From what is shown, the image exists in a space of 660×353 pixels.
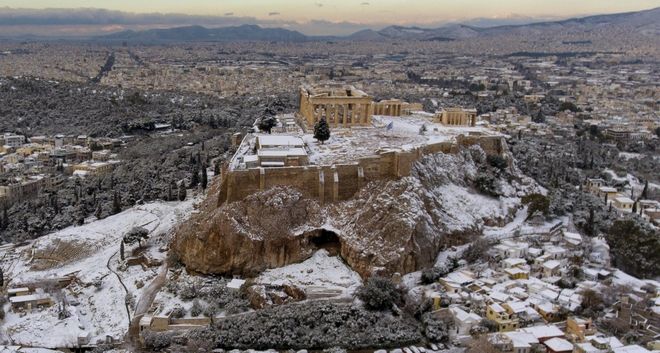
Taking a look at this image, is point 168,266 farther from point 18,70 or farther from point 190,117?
point 18,70

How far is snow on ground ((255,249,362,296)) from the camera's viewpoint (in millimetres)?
32438

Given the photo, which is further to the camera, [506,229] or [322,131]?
[322,131]

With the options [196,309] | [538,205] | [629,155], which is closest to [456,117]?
[538,205]

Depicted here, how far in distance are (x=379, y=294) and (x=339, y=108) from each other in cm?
1983

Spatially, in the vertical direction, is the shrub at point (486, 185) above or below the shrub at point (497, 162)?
below

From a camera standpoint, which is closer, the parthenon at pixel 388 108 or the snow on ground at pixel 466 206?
the snow on ground at pixel 466 206

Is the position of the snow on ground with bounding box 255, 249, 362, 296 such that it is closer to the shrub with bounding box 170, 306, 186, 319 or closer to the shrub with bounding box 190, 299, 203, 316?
the shrub with bounding box 190, 299, 203, 316

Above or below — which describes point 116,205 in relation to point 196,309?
above

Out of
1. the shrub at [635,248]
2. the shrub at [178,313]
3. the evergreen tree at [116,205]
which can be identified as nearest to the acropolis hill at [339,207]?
the shrub at [178,313]

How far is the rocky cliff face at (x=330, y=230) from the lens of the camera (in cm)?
3353

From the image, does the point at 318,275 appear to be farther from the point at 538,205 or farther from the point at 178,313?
the point at 538,205

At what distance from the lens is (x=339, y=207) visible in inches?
1419

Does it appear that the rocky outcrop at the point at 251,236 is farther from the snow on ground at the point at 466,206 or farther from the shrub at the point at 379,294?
the snow on ground at the point at 466,206

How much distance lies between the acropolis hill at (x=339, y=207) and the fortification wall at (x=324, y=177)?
0.05 m
